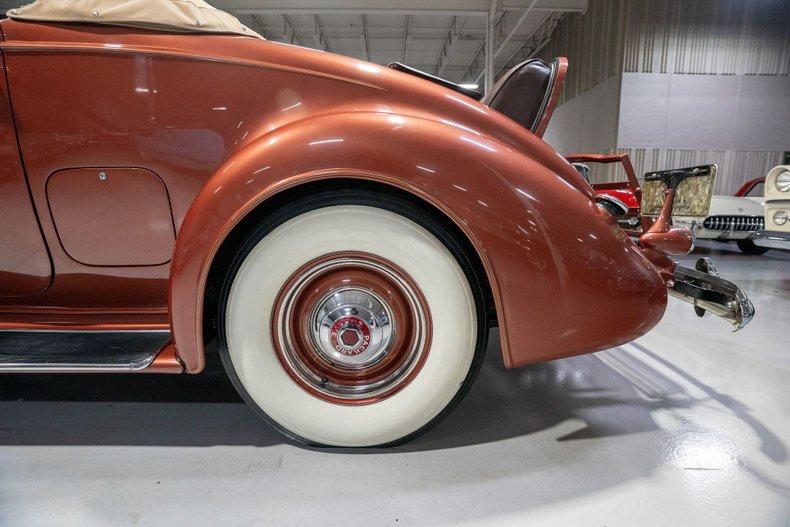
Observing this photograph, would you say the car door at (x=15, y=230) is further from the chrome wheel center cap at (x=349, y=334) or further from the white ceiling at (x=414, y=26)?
the white ceiling at (x=414, y=26)

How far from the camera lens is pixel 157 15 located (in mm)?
1100

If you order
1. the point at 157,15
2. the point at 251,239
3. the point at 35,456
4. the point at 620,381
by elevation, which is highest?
the point at 157,15

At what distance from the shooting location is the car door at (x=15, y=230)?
109 centimetres

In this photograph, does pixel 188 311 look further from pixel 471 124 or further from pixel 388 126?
pixel 471 124

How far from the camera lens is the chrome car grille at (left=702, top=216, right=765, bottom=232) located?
4.54m

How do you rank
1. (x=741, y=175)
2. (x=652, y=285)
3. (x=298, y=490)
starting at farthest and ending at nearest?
(x=741, y=175), (x=652, y=285), (x=298, y=490)

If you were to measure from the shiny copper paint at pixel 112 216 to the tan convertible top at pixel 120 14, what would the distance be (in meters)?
0.39

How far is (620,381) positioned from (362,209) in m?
1.23

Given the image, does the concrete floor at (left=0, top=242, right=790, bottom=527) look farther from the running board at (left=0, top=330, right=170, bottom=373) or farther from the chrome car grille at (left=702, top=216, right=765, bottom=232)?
the chrome car grille at (left=702, top=216, right=765, bottom=232)

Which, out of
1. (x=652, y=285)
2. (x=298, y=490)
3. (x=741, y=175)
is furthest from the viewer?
(x=741, y=175)

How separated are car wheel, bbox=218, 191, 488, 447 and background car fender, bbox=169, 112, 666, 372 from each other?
2.7 inches

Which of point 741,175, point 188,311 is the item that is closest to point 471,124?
point 188,311

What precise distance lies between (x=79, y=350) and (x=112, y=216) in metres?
0.37

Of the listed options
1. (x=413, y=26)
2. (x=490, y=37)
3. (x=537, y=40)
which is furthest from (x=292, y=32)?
(x=537, y=40)
